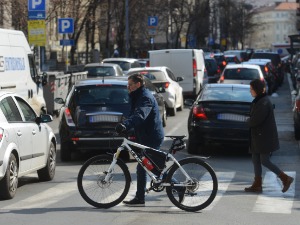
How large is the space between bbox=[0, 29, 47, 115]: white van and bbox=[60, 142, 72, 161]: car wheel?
3.78 m

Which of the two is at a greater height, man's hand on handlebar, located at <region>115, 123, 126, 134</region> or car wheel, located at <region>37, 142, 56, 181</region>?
man's hand on handlebar, located at <region>115, 123, 126, 134</region>

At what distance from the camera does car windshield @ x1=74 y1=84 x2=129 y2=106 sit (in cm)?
1647

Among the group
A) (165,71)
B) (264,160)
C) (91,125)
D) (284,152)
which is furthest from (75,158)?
(165,71)

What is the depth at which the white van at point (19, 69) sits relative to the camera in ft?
66.3

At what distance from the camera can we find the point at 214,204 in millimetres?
11398

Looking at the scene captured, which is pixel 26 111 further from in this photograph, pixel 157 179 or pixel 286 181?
pixel 286 181

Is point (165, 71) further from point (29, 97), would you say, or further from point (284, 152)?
point (284, 152)

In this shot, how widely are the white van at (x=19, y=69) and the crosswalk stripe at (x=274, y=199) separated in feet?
26.9

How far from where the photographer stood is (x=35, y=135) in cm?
1294

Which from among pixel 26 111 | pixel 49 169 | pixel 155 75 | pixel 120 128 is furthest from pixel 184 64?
pixel 120 128

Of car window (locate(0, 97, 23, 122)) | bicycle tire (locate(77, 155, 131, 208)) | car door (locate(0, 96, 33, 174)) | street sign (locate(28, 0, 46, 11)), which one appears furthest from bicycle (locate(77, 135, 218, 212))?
street sign (locate(28, 0, 46, 11))

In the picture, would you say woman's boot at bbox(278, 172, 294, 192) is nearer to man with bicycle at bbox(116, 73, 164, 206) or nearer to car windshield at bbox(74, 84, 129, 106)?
man with bicycle at bbox(116, 73, 164, 206)

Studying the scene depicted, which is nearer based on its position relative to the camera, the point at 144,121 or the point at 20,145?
the point at 144,121

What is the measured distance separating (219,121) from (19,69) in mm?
6171
